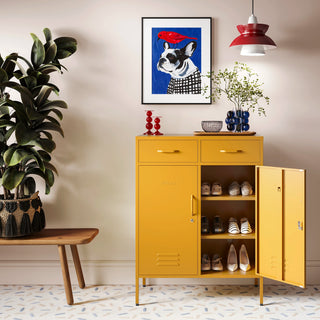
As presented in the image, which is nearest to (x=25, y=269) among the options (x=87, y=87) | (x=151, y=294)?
(x=151, y=294)

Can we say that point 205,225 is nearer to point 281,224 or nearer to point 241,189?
point 241,189

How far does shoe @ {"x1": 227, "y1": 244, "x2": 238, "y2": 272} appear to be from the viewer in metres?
3.05

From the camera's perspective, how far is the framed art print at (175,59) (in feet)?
10.8

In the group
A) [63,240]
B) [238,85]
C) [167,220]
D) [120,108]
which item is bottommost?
[63,240]

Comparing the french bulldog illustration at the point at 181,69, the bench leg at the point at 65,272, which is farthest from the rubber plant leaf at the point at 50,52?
the bench leg at the point at 65,272

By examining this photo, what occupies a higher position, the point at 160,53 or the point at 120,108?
the point at 160,53

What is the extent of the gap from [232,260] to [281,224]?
0.56 meters

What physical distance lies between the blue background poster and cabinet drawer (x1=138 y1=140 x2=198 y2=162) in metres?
0.61

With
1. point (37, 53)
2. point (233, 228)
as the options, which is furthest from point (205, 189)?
point (37, 53)

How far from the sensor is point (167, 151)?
2914mm

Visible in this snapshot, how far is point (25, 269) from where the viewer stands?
341 cm

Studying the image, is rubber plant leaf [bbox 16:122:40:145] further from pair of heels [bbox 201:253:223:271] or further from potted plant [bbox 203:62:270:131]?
pair of heels [bbox 201:253:223:271]

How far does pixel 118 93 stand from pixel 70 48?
52 cm

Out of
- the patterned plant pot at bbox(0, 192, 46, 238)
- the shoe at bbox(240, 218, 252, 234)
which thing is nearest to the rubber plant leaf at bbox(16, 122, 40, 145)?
the patterned plant pot at bbox(0, 192, 46, 238)
